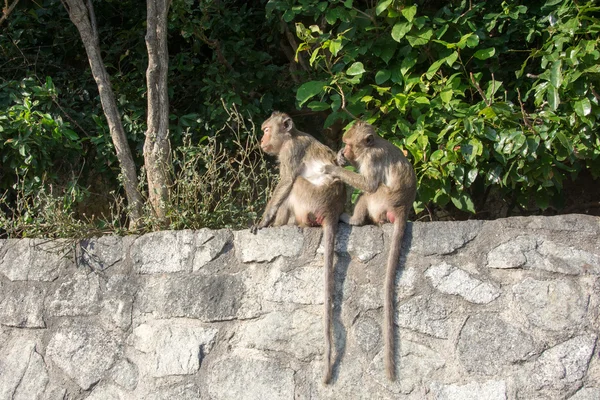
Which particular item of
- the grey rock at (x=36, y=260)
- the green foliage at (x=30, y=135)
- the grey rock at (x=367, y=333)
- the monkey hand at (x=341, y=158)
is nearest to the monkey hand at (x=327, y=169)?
the monkey hand at (x=341, y=158)

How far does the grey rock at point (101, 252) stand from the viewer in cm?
467

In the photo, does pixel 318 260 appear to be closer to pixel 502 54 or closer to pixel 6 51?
pixel 502 54

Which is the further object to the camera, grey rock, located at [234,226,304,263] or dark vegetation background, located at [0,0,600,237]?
dark vegetation background, located at [0,0,600,237]

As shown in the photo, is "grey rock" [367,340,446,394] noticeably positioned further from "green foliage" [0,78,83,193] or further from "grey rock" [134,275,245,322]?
"green foliage" [0,78,83,193]

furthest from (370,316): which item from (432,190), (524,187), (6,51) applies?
(6,51)

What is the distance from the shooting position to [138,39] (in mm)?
7039

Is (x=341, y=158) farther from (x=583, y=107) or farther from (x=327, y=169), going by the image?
(x=583, y=107)

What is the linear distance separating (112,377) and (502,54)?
3.91m

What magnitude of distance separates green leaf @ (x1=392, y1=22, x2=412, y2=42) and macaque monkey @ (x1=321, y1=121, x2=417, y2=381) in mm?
890

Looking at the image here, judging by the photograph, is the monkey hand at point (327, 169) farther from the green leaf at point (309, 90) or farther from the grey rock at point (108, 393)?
the grey rock at point (108, 393)

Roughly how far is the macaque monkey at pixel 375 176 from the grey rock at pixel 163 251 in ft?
3.27

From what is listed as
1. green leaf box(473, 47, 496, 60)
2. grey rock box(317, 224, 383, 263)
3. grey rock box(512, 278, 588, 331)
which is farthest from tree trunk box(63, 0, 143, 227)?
grey rock box(512, 278, 588, 331)

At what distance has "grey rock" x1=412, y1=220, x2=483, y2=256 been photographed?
12.5 feet

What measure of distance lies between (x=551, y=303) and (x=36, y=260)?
3.37 meters
